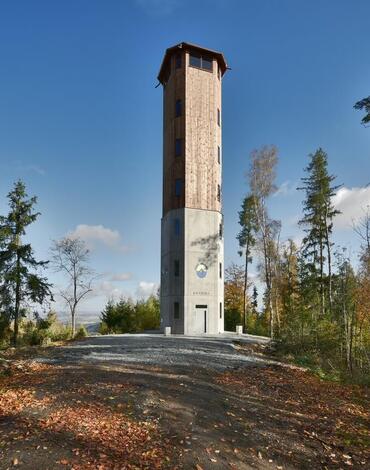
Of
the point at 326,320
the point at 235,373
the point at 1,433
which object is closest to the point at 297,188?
the point at 326,320

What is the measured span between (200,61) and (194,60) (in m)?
0.51

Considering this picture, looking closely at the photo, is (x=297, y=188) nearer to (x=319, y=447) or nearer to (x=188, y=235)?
(x=188, y=235)

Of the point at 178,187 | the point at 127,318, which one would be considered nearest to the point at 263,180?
the point at 178,187

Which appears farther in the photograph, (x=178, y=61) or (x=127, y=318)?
(x=127, y=318)

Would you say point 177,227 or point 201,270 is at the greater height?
point 177,227

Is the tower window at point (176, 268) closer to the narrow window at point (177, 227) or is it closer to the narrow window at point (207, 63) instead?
the narrow window at point (177, 227)

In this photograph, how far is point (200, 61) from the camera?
1145 inches

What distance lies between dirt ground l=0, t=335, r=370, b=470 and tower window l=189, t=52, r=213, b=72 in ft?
79.6

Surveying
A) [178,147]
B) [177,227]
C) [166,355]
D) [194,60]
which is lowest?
[166,355]

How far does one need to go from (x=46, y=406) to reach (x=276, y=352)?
14.3 meters

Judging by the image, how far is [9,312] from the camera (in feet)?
74.4

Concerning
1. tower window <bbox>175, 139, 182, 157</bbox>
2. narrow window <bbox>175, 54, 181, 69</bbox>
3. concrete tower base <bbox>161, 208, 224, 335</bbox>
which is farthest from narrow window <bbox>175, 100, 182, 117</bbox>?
concrete tower base <bbox>161, 208, 224, 335</bbox>

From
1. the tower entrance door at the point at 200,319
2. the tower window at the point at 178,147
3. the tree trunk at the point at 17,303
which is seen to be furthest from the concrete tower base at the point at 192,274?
the tree trunk at the point at 17,303

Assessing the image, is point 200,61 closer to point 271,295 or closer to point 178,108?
point 178,108
